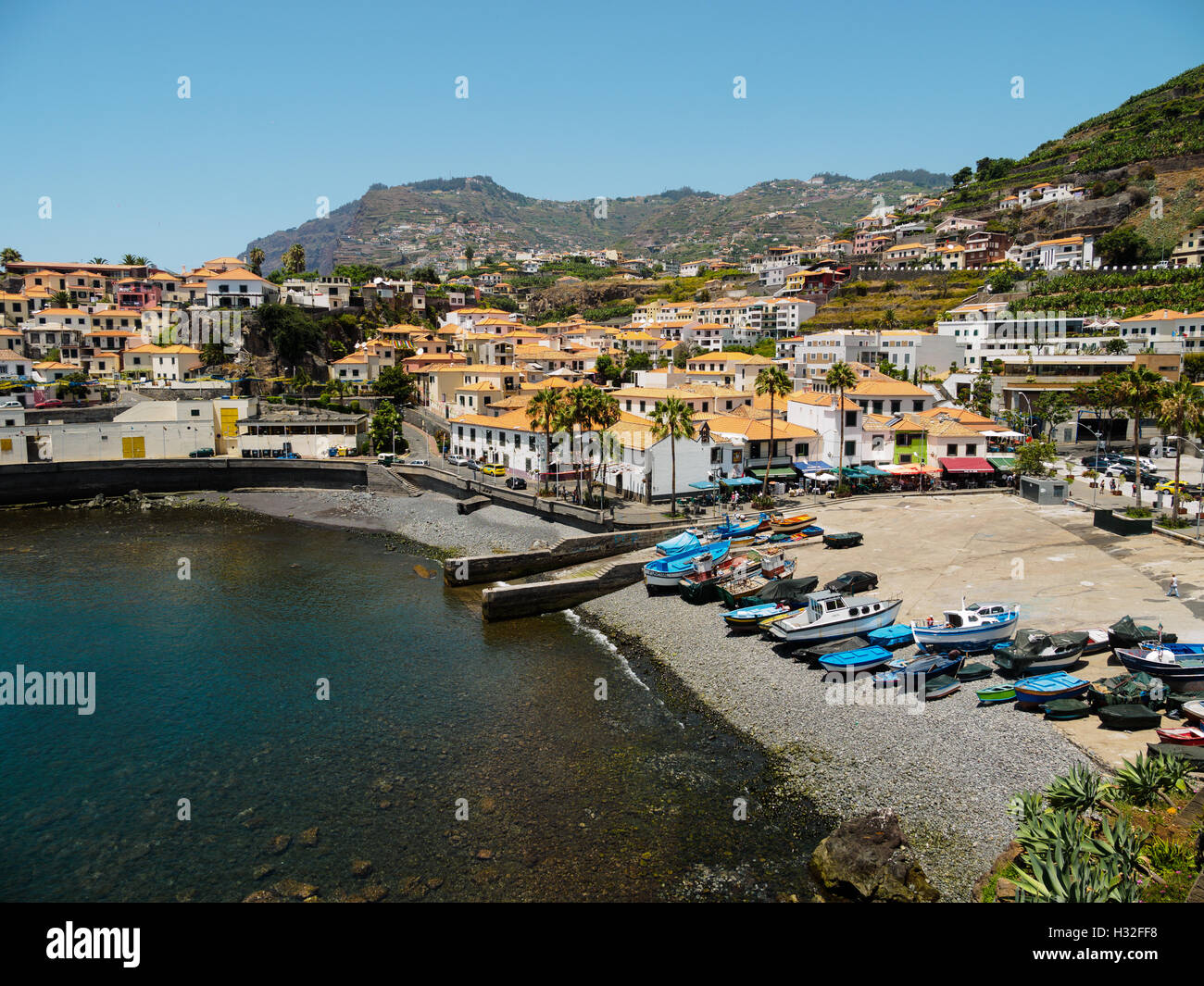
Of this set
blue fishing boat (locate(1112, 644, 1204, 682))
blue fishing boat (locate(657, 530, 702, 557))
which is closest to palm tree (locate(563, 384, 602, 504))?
blue fishing boat (locate(657, 530, 702, 557))

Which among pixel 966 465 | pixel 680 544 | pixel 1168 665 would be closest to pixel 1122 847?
pixel 1168 665

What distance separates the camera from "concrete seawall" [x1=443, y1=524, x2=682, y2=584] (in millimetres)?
44656

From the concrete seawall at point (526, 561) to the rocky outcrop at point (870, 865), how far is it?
27.2 meters

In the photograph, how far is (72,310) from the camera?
113m

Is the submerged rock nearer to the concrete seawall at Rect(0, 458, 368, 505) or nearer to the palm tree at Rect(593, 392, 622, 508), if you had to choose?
the palm tree at Rect(593, 392, 622, 508)

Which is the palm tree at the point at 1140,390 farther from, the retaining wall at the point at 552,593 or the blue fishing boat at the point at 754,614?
the retaining wall at the point at 552,593

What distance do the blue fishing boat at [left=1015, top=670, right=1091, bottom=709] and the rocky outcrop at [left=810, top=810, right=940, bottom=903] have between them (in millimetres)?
8168

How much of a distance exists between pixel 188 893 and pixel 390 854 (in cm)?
502

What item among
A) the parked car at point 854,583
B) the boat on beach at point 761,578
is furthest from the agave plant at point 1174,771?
the boat on beach at point 761,578

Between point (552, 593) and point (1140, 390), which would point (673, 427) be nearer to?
point (552, 593)

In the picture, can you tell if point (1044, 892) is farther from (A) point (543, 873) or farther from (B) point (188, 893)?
(B) point (188, 893)

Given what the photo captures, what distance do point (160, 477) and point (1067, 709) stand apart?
250ft

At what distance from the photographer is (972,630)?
2908cm

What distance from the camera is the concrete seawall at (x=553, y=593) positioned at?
39594 millimetres
